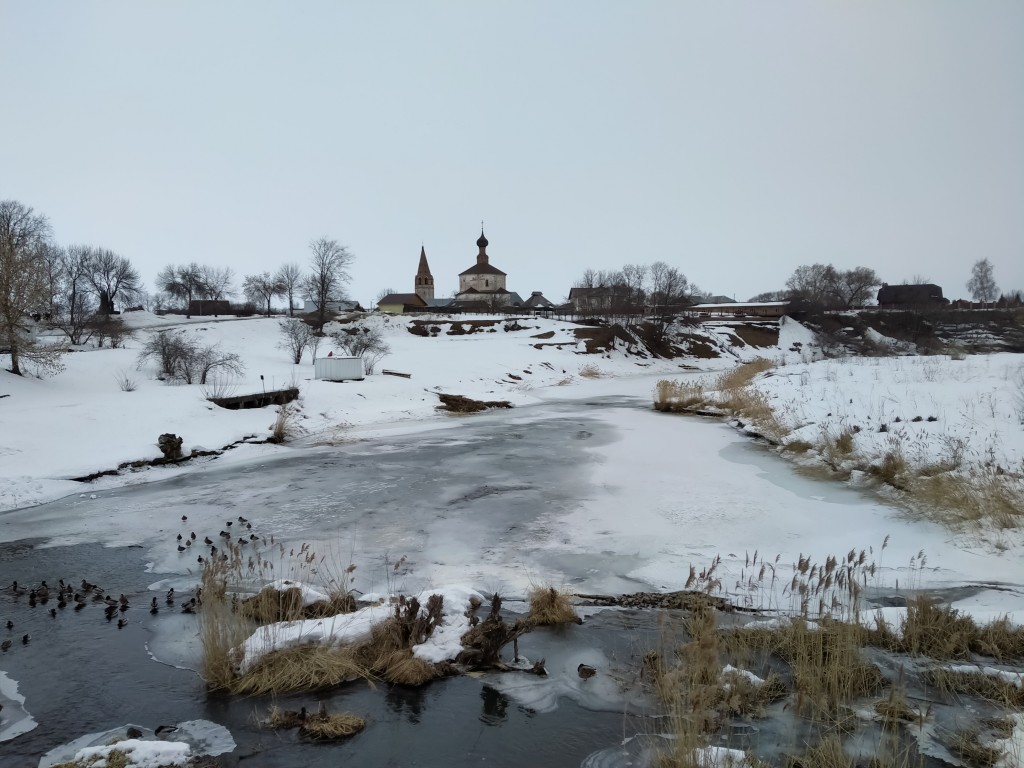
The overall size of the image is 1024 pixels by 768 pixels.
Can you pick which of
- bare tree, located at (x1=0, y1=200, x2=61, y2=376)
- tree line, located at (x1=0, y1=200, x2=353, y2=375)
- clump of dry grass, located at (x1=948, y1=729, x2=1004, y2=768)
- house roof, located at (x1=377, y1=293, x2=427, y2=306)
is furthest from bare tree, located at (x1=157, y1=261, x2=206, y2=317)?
clump of dry grass, located at (x1=948, y1=729, x2=1004, y2=768)

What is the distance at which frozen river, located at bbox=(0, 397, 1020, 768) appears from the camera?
497 centimetres

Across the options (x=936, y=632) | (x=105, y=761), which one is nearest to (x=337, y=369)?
(x=105, y=761)

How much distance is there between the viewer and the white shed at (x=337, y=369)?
91.0 feet

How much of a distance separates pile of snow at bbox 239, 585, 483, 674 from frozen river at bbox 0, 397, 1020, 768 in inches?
17.1

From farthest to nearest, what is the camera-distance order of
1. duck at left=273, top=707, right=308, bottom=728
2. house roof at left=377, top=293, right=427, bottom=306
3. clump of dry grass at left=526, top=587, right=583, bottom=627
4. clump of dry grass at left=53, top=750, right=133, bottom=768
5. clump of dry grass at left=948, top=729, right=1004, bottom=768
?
house roof at left=377, top=293, right=427, bottom=306
clump of dry grass at left=526, top=587, right=583, bottom=627
duck at left=273, top=707, right=308, bottom=728
clump of dry grass at left=948, top=729, right=1004, bottom=768
clump of dry grass at left=53, top=750, right=133, bottom=768

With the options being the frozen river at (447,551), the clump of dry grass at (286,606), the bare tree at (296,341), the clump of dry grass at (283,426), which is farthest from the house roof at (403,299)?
the clump of dry grass at (286,606)

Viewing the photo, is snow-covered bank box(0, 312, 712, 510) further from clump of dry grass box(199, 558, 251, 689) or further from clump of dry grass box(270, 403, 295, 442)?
clump of dry grass box(199, 558, 251, 689)

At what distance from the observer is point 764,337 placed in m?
76.8

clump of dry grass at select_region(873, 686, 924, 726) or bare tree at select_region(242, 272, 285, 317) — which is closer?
clump of dry grass at select_region(873, 686, 924, 726)

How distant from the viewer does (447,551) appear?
29.6 feet

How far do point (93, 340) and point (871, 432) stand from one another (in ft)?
164

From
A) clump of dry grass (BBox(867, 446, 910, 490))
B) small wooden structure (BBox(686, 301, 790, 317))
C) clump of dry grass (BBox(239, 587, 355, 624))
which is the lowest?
clump of dry grass (BBox(239, 587, 355, 624))

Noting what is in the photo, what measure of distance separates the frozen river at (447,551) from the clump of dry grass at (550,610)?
19 cm

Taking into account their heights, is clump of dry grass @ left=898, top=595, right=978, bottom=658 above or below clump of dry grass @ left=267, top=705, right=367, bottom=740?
above
